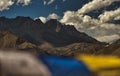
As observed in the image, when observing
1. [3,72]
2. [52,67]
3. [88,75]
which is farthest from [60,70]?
[3,72]

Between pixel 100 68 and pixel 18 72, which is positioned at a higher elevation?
pixel 100 68

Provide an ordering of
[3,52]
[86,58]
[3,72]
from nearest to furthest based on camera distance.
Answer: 1. [3,72]
2. [3,52]
3. [86,58]

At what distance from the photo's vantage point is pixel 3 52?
1169cm

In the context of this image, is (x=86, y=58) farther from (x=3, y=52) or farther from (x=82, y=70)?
(x=3, y=52)

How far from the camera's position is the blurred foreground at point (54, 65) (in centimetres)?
1126

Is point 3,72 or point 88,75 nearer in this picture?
point 3,72

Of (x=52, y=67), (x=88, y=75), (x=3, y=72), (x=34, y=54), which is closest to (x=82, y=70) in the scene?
(x=88, y=75)

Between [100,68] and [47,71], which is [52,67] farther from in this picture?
[100,68]

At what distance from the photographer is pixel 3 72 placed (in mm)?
10938

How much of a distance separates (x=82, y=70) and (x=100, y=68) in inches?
29.2

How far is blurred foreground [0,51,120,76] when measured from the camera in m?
11.3

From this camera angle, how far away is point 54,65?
11992mm

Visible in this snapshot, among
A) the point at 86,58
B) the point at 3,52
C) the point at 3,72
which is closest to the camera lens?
the point at 3,72

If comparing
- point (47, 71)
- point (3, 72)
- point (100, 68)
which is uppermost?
point (100, 68)
